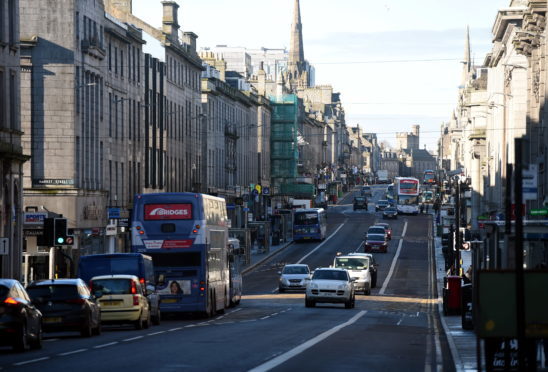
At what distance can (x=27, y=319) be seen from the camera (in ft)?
82.5

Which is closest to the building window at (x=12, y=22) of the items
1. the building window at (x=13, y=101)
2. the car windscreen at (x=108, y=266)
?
the building window at (x=13, y=101)

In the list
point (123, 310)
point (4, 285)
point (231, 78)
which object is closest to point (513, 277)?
point (4, 285)

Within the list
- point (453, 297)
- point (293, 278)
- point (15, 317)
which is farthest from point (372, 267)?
point (15, 317)

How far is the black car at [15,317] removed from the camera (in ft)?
80.2

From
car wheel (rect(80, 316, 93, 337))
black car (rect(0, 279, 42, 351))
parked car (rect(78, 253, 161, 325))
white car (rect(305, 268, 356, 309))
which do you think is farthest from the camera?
white car (rect(305, 268, 356, 309))

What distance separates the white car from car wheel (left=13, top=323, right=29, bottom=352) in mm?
26291

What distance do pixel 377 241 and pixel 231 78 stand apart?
42182mm

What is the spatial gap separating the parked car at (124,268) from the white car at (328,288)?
492 inches

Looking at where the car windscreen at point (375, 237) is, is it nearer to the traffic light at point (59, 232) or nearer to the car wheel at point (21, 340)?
the traffic light at point (59, 232)

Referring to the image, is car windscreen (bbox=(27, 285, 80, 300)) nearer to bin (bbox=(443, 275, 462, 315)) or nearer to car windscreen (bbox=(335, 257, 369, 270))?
bin (bbox=(443, 275, 462, 315))

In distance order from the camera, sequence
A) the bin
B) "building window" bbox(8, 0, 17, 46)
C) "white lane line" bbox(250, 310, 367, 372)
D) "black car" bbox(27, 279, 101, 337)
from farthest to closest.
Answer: "building window" bbox(8, 0, 17, 46), the bin, "black car" bbox(27, 279, 101, 337), "white lane line" bbox(250, 310, 367, 372)

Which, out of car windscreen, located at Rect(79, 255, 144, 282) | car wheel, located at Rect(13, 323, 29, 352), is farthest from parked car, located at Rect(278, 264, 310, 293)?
car wheel, located at Rect(13, 323, 29, 352)

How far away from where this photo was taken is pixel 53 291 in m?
30.7

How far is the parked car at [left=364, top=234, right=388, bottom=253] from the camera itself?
100 metres
